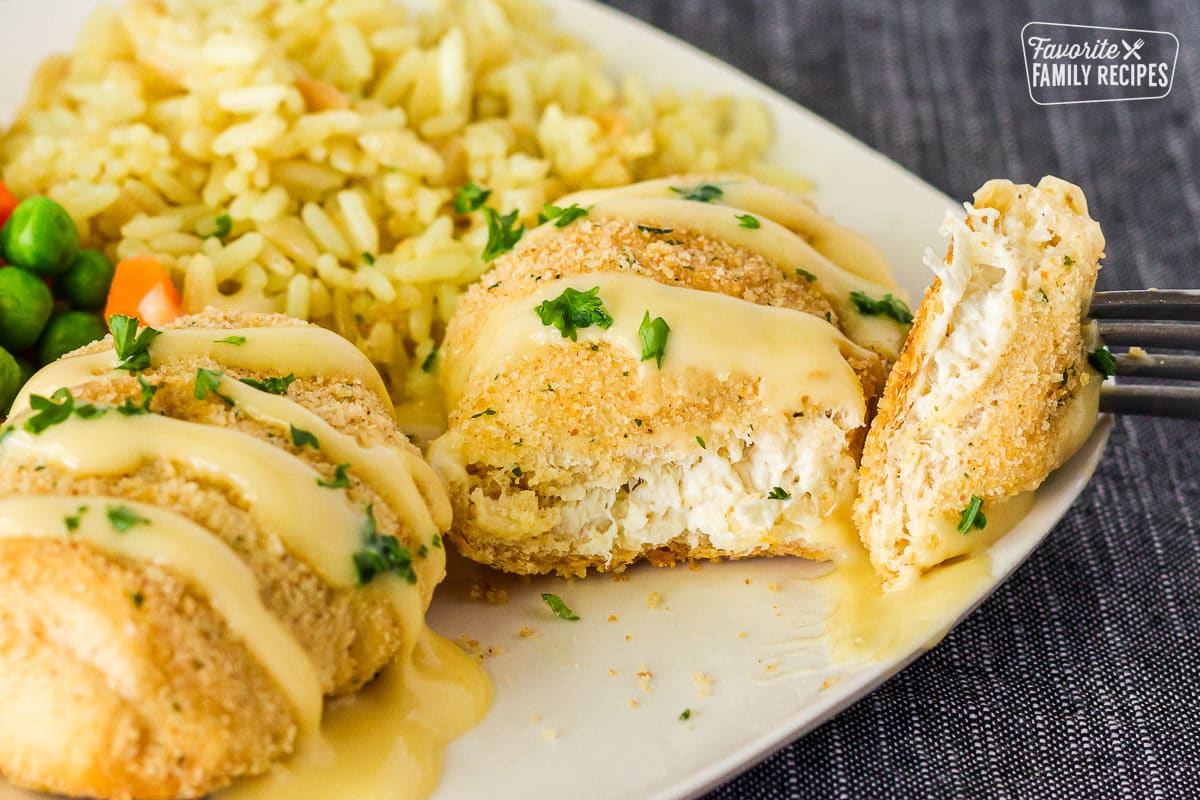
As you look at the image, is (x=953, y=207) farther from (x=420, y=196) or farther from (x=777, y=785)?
(x=777, y=785)

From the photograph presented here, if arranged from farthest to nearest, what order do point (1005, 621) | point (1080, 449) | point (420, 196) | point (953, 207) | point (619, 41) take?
point (619, 41)
point (953, 207)
point (420, 196)
point (1005, 621)
point (1080, 449)

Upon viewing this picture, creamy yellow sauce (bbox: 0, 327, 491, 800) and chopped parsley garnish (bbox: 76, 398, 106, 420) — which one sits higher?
chopped parsley garnish (bbox: 76, 398, 106, 420)

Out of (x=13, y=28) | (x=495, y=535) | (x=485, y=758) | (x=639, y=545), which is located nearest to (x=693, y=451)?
(x=639, y=545)

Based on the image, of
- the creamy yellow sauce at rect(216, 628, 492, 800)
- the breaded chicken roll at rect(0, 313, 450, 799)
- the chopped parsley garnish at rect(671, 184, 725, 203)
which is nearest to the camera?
the breaded chicken roll at rect(0, 313, 450, 799)

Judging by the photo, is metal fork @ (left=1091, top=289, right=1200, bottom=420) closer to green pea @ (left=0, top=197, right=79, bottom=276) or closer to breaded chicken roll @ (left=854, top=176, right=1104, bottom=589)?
breaded chicken roll @ (left=854, top=176, right=1104, bottom=589)

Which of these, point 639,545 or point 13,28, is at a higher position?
point 13,28

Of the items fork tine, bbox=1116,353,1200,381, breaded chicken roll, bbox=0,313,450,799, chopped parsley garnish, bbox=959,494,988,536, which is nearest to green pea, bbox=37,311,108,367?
breaded chicken roll, bbox=0,313,450,799
